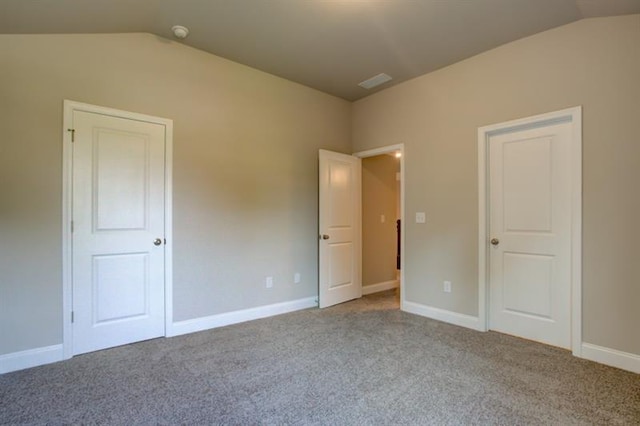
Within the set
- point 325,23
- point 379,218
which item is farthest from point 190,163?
point 379,218

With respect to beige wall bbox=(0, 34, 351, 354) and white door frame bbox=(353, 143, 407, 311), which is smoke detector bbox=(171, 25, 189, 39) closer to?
beige wall bbox=(0, 34, 351, 354)

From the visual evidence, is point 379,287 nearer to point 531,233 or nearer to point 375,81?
point 531,233

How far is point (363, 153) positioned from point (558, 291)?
270 cm

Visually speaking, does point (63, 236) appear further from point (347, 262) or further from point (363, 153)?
point (363, 153)

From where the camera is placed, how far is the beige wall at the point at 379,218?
191 inches

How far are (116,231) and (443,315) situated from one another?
3.42 metres

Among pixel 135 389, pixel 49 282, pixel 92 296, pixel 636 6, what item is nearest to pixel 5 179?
pixel 49 282

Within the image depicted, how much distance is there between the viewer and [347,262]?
14.4 feet

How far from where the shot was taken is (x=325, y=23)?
8.98 ft

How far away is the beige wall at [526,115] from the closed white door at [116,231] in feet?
9.07

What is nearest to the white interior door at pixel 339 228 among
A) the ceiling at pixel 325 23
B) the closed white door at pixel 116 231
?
the ceiling at pixel 325 23

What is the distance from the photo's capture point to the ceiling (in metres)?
2.40

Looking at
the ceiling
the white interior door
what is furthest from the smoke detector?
the white interior door

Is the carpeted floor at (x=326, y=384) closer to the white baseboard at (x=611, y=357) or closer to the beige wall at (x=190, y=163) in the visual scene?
the white baseboard at (x=611, y=357)
